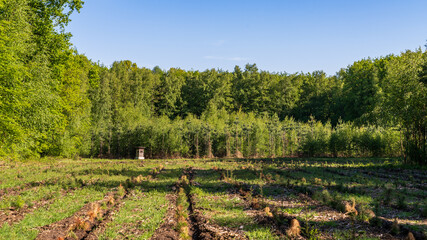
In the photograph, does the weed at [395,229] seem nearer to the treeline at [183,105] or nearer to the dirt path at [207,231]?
the dirt path at [207,231]

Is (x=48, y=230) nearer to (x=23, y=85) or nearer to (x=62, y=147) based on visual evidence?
(x=23, y=85)

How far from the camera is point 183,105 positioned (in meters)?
71.3

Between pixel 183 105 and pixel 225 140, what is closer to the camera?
pixel 225 140

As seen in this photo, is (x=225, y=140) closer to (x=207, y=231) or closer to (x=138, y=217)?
(x=138, y=217)

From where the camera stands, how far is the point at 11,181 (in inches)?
586

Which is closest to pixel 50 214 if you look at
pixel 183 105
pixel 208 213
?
pixel 208 213

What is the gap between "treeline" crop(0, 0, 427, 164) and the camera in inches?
670

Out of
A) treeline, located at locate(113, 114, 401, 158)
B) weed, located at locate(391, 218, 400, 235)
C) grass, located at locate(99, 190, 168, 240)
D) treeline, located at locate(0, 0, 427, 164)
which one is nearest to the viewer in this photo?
weed, located at locate(391, 218, 400, 235)

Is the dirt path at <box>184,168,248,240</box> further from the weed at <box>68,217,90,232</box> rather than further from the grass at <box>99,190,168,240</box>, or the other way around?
the weed at <box>68,217,90,232</box>

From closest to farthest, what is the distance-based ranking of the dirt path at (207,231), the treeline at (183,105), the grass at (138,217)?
the dirt path at (207,231) → the grass at (138,217) → the treeline at (183,105)

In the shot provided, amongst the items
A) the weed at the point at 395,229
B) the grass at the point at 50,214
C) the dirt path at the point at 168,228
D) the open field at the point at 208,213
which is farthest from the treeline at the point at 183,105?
the weed at the point at 395,229

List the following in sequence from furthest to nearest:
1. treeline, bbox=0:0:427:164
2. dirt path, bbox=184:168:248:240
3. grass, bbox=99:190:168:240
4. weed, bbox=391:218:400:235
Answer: treeline, bbox=0:0:427:164 → grass, bbox=99:190:168:240 → dirt path, bbox=184:168:248:240 → weed, bbox=391:218:400:235

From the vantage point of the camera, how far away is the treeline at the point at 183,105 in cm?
1702

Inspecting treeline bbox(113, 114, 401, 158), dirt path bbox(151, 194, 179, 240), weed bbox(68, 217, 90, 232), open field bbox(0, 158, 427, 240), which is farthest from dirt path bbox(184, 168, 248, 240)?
treeline bbox(113, 114, 401, 158)
